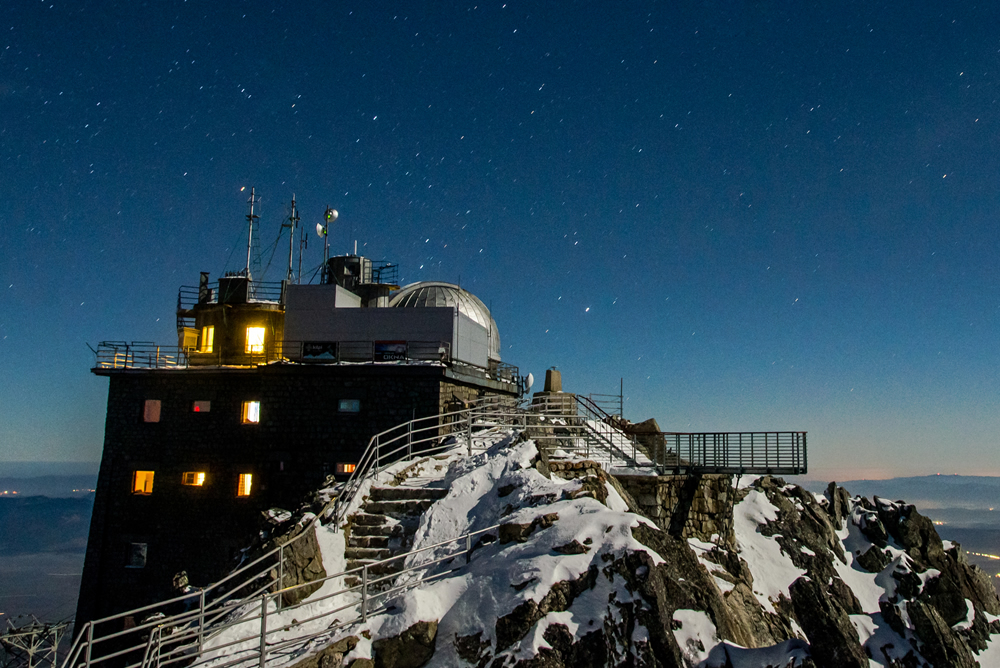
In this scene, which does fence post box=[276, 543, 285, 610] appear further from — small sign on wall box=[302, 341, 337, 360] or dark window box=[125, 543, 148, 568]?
dark window box=[125, 543, 148, 568]

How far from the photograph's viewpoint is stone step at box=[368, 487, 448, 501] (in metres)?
16.7

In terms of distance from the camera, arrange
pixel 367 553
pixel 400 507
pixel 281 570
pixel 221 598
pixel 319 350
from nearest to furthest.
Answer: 1. pixel 221 598
2. pixel 281 570
3. pixel 367 553
4. pixel 400 507
5. pixel 319 350

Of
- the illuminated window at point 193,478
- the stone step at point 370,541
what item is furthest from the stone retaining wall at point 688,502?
the illuminated window at point 193,478

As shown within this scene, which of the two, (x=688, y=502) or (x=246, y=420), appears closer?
(x=688, y=502)

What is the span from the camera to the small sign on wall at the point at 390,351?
27.0 metres

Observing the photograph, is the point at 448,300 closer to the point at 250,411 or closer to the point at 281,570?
the point at 250,411

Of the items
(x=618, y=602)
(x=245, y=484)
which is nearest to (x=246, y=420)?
(x=245, y=484)

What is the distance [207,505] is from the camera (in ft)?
86.9

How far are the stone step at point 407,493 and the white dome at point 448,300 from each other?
16867 millimetres

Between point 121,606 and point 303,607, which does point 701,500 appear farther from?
point 121,606

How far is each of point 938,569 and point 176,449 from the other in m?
27.7

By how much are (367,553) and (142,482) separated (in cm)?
1675

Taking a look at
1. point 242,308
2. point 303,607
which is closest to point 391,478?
point 303,607

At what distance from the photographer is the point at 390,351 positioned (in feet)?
89.0
